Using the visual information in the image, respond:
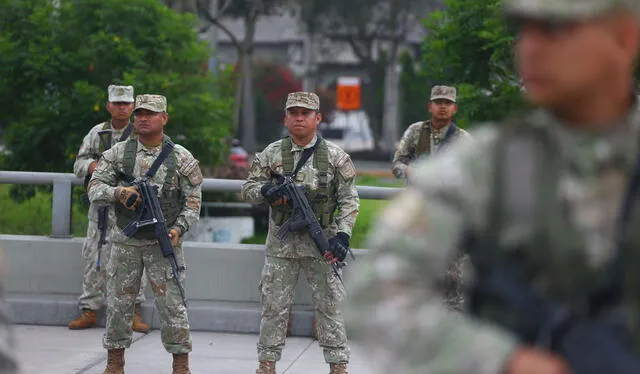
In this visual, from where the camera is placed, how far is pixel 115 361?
26.6 ft

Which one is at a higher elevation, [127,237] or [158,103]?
[158,103]

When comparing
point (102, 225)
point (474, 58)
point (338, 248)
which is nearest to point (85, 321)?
point (102, 225)

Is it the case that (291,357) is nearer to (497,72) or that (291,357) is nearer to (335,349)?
(335,349)

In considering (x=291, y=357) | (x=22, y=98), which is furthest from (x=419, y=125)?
(x=22, y=98)

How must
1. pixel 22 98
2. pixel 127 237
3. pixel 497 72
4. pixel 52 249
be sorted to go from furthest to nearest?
pixel 22 98, pixel 497 72, pixel 52 249, pixel 127 237

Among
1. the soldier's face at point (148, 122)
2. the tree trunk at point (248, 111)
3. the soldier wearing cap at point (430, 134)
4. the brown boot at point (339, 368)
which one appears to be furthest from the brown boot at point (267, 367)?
the tree trunk at point (248, 111)

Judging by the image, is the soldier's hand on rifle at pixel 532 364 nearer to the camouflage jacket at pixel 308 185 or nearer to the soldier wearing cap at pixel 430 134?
Result: the camouflage jacket at pixel 308 185

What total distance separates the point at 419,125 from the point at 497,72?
8.83 ft

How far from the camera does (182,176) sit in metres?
8.05

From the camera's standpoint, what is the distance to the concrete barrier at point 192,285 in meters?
9.84

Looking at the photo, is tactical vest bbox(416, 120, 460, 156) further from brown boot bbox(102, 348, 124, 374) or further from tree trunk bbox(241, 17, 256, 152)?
tree trunk bbox(241, 17, 256, 152)

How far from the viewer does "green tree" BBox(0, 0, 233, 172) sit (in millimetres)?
12695

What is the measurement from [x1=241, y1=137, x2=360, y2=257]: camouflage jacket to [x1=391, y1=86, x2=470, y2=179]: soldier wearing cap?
3.64 ft

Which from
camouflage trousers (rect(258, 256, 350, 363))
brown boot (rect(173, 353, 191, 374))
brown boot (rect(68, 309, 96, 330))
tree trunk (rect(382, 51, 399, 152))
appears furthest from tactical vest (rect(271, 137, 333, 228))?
tree trunk (rect(382, 51, 399, 152))
